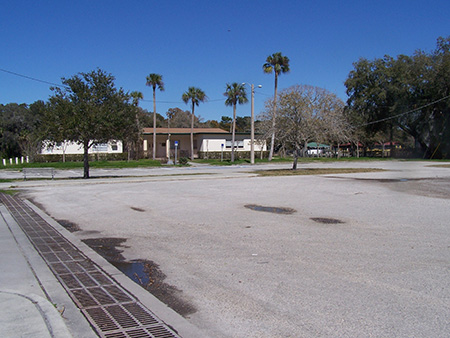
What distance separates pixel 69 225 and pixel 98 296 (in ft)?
17.9

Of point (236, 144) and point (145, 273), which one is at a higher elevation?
point (236, 144)

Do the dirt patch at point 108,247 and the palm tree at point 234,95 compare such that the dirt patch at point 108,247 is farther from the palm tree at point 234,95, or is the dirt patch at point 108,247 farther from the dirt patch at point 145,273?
the palm tree at point 234,95

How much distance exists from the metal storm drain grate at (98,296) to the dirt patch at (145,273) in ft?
1.05

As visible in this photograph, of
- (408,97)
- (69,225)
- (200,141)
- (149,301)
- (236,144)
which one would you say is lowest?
(69,225)

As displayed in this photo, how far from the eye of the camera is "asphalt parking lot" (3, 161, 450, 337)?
14.0 ft

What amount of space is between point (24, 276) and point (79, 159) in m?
49.5

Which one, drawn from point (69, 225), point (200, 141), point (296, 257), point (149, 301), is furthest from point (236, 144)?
point (149, 301)

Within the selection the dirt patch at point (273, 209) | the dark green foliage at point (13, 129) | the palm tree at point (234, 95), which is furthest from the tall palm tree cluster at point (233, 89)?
the dirt patch at point (273, 209)

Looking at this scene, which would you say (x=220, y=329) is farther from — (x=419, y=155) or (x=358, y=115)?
(x=419, y=155)

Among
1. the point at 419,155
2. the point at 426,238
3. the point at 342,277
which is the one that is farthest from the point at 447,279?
the point at 419,155

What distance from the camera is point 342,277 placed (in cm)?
556

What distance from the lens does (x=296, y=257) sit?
666 cm

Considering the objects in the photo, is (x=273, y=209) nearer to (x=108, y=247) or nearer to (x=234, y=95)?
(x=108, y=247)

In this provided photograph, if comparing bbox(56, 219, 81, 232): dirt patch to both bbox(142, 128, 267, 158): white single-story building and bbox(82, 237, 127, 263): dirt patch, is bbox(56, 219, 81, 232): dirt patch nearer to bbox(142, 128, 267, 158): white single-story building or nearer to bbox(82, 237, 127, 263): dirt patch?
bbox(82, 237, 127, 263): dirt patch
